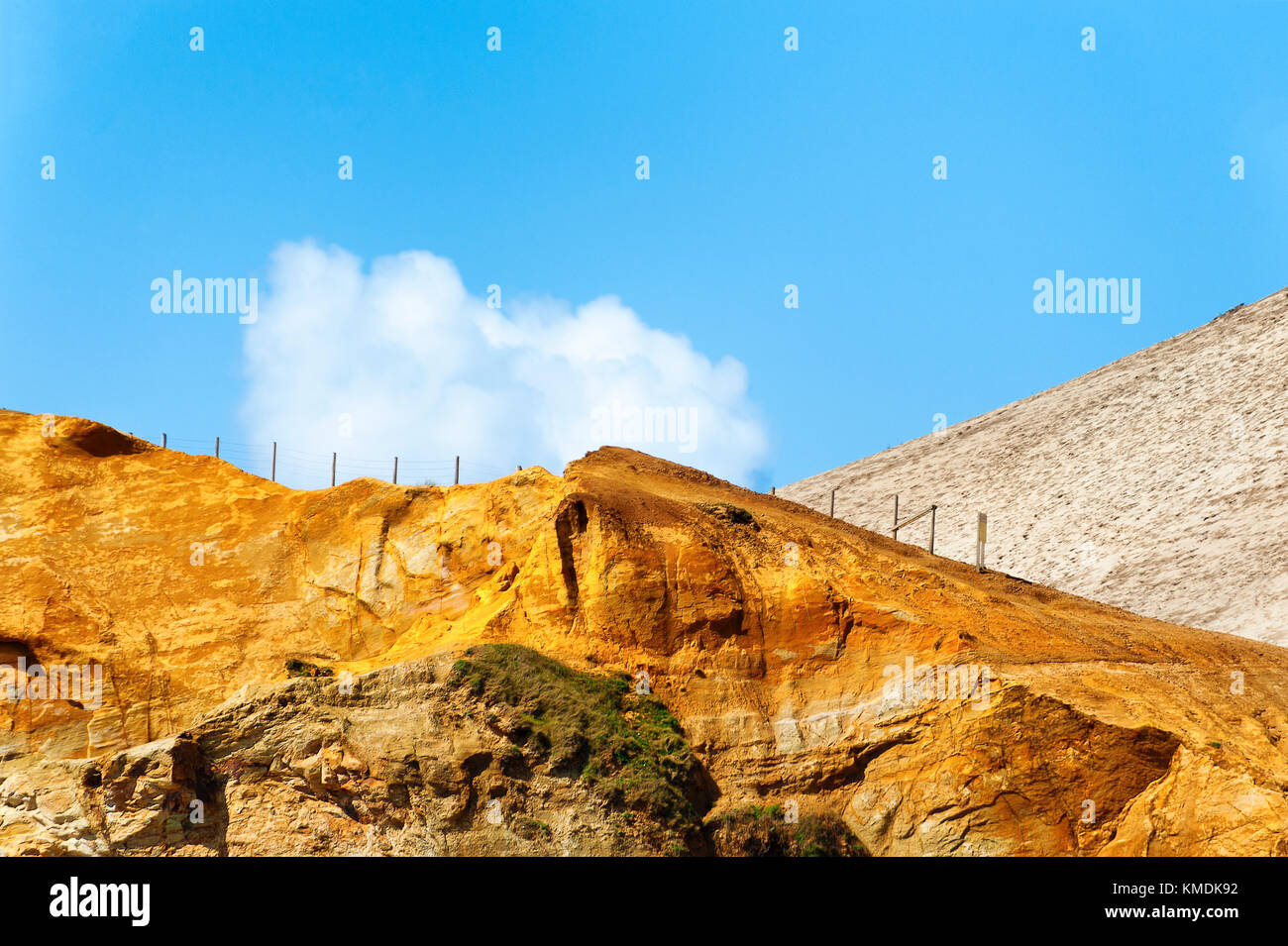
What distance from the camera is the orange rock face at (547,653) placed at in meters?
17.8

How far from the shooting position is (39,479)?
2392 cm

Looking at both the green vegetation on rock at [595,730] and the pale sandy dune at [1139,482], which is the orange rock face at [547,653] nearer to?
the green vegetation on rock at [595,730]

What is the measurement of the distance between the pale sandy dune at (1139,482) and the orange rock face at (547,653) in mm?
21590

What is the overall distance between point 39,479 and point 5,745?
6.09 metres

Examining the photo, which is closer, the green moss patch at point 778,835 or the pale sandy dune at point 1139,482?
the green moss patch at point 778,835

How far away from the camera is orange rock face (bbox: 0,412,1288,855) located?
58.4ft

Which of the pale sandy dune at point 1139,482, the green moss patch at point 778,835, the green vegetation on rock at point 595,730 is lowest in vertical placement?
the green moss patch at point 778,835

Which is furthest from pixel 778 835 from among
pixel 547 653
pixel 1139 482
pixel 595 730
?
pixel 1139 482

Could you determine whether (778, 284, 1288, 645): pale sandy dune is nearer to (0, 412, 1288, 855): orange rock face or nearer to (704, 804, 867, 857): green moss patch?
(0, 412, 1288, 855): orange rock face

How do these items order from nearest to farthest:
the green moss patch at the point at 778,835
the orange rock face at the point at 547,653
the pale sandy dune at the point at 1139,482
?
the green moss patch at the point at 778,835, the orange rock face at the point at 547,653, the pale sandy dune at the point at 1139,482

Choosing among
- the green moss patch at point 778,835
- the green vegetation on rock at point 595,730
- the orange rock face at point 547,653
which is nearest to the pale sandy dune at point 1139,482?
the orange rock face at point 547,653

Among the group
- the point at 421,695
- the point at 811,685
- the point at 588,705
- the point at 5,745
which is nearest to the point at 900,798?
the point at 811,685

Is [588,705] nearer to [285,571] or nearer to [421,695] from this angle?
[421,695]
